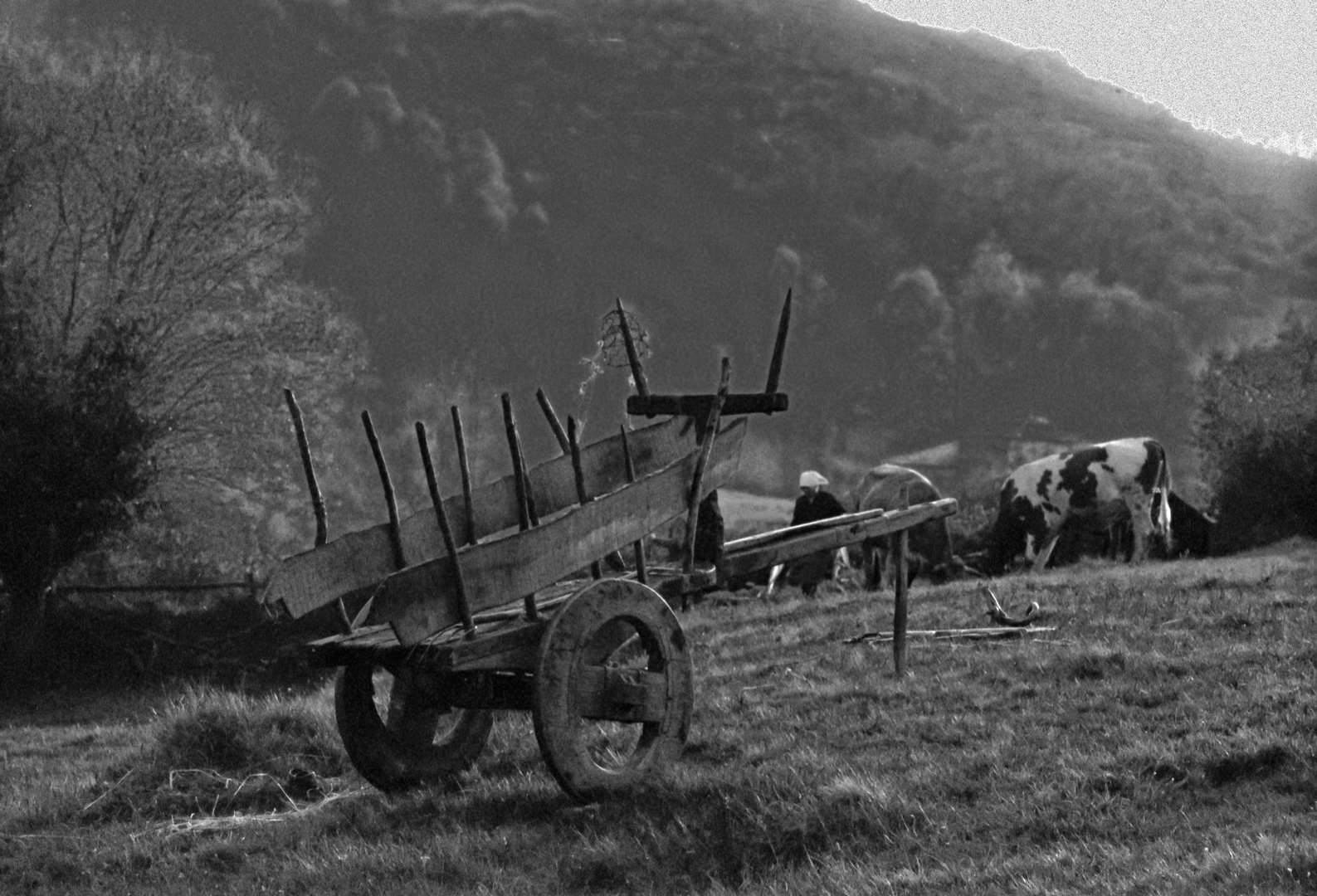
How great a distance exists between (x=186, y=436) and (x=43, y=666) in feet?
20.0

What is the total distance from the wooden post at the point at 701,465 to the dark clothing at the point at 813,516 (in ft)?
42.6

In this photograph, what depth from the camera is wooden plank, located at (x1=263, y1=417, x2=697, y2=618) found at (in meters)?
8.31

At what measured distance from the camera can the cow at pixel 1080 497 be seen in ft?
87.2

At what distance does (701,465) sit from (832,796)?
220 centimetres

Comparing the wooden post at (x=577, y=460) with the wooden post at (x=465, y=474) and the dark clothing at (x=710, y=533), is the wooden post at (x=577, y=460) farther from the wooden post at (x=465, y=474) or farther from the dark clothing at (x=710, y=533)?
the dark clothing at (x=710, y=533)

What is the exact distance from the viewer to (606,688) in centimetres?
875

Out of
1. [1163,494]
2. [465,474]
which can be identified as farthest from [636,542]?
[1163,494]

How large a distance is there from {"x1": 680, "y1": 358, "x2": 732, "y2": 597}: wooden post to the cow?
17622 millimetres

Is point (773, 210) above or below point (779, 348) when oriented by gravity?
above

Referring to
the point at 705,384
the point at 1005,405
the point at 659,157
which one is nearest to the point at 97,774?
the point at 1005,405

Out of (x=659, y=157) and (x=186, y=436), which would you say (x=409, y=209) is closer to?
(x=659, y=157)

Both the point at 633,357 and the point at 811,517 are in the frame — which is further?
the point at 811,517

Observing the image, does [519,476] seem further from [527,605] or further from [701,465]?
[701,465]

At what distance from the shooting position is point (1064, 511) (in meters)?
27.0
